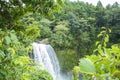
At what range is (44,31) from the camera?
61.3 ft

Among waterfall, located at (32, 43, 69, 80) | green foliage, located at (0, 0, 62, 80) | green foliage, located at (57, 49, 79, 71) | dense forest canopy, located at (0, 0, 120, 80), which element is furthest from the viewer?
green foliage, located at (57, 49, 79, 71)

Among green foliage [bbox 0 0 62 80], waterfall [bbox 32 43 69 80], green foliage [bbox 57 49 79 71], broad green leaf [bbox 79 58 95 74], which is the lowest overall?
broad green leaf [bbox 79 58 95 74]

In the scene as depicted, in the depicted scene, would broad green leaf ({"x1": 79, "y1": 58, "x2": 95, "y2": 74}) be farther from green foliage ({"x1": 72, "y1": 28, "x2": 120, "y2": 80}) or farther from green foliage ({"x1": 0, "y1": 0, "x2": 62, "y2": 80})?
green foliage ({"x1": 0, "y1": 0, "x2": 62, "y2": 80})

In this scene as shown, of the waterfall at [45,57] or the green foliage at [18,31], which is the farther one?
the waterfall at [45,57]

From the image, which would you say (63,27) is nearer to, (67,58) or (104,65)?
(67,58)

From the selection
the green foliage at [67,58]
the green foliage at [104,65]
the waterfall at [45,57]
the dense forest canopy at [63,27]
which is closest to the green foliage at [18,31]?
the dense forest canopy at [63,27]

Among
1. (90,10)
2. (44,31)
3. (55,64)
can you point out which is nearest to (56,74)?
(55,64)

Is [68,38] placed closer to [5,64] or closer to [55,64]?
[55,64]

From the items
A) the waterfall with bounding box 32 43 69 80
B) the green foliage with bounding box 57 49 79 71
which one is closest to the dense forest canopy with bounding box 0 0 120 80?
the green foliage with bounding box 57 49 79 71

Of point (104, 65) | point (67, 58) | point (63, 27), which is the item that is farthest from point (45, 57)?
point (104, 65)

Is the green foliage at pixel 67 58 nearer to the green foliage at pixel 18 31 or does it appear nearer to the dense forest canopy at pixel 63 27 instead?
the dense forest canopy at pixel 63 27

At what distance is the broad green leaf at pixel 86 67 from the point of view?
0.40 metres

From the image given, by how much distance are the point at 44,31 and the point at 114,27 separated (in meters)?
6.64

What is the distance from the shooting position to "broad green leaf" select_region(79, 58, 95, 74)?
404 millimetres
